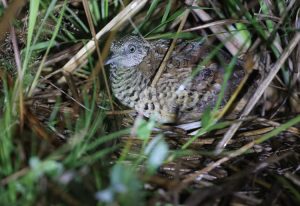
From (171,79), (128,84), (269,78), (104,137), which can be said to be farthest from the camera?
(128,84)

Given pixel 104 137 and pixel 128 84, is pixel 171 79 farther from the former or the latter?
pixel 104 137

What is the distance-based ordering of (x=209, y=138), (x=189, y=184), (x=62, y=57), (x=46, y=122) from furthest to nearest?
(x=62, y=57) < (x=209, y=138) < (x=46, y=122) < (x=189, y=184)

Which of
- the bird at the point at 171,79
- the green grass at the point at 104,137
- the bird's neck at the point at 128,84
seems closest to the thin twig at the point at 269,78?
the green grass at the point at 104,137

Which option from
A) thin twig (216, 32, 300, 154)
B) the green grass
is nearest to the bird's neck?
the green grass

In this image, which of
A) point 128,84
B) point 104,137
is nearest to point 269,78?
point 128,84

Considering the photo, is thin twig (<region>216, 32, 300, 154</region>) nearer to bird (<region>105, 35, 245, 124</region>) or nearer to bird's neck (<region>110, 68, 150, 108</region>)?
bird (<region>105, 35, 245, 124</region>)

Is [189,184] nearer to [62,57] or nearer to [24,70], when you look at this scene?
[24,70]

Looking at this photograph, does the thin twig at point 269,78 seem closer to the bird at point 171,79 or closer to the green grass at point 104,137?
the green grass at point 104,137

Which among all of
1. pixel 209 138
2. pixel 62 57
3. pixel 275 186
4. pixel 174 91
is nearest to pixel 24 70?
pixel 62 57
